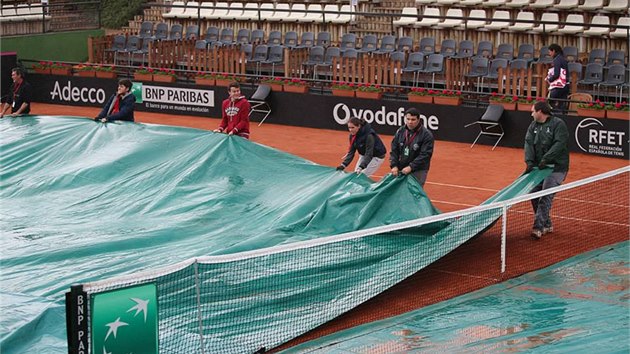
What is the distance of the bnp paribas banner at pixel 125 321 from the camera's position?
849 cm

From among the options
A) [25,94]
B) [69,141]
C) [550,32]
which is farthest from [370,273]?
[550,32]

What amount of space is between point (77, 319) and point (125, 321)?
1.24ft

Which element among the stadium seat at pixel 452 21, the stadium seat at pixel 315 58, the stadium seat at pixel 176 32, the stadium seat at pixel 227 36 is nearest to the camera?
the stadium seat at pixel 315 58

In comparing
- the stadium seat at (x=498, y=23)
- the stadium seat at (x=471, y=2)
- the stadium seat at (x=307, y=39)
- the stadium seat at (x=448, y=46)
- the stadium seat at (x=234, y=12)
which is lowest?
the stadium seat at (x=448, y=46)

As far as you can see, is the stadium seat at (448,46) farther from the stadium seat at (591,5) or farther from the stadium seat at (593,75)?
the stadium seat at (591,5)

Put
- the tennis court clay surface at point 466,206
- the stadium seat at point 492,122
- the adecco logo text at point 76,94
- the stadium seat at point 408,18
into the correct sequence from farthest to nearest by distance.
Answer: the stadium seat at point 408,18 < the adecco logo text at point 76,94 < the stadium seat at point 492,122 < the tennis court clay surface at point 466,206

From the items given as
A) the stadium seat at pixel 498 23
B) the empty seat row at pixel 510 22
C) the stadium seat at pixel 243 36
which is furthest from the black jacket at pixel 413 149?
the stadium seat at pixel 243 36

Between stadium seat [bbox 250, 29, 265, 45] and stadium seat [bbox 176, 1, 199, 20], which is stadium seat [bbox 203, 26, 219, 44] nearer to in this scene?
stadium seat [bbox 250, 29, 265, 45]

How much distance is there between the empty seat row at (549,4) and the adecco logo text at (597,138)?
291 inches

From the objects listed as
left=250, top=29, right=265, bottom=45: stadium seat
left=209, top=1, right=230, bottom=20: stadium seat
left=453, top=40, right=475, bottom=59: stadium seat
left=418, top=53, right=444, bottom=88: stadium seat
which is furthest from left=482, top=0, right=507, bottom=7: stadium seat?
left=209, top=1, right=230, bottom=20: stadium seat

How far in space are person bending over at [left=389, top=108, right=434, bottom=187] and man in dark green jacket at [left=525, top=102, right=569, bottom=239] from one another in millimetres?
1404

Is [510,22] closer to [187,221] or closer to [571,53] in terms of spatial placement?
[571,53]

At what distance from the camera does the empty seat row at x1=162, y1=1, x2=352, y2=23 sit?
3144 cm

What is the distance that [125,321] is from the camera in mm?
8641
